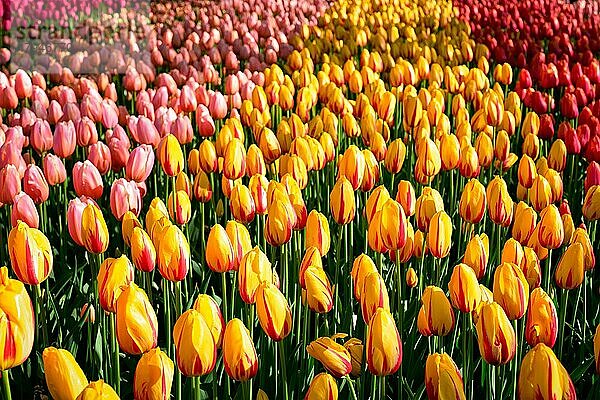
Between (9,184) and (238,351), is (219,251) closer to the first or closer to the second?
(238,351)

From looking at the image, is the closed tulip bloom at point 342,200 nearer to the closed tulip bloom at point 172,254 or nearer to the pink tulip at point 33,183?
the closed tulip bloom at point 172,254

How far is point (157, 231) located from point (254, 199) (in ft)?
1.48

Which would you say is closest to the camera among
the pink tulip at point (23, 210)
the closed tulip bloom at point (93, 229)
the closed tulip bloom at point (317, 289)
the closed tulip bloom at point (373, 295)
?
the closed tulip bloom at point (373, 295)

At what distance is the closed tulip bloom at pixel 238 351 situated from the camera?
1.35 m

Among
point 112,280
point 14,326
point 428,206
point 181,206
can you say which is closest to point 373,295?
point 112,280

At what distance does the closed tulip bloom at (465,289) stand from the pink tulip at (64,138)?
1.63m

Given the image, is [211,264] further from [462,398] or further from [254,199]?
[462,398]

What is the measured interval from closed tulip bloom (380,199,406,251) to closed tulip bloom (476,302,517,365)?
414mm

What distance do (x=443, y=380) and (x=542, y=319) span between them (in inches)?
10.3

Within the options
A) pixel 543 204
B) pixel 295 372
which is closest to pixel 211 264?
pixel 295 372

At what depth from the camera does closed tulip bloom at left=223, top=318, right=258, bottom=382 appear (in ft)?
4.42

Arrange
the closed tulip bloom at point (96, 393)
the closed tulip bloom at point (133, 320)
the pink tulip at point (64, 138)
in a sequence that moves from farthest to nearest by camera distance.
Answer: the pink tulip at point (64, 138), the closed tulip bloom at point (133, 320), the closed tulip bloom at point (96, 393)

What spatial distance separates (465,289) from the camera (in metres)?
1.59

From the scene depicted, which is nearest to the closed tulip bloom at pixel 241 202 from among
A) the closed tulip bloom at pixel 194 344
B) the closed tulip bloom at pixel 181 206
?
the closed tulip bloom at pixel 181 206
